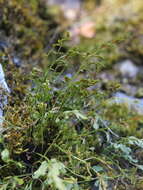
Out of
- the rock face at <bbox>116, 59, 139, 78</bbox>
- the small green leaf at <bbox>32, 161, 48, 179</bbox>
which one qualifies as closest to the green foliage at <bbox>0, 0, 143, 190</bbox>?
the small green leaf at <bbox>32, 161, 48, 179</bbox>

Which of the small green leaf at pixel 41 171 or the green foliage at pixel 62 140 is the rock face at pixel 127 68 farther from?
the small green leaf at pixel 41 171

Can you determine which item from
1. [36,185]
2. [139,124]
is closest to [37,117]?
[36,185]

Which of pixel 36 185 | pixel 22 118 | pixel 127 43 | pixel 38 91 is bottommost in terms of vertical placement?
pixel 36 185

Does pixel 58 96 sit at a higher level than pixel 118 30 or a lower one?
lower

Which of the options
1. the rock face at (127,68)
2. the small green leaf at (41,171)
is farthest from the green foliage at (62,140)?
the rock face at (127,68)

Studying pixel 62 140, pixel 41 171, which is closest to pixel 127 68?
pixel 62 140

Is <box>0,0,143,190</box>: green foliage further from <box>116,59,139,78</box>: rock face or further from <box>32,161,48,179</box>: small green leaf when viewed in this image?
<box>116,59,139,78</box>: rock face

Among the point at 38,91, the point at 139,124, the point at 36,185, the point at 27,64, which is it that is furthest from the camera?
the point at 27,64

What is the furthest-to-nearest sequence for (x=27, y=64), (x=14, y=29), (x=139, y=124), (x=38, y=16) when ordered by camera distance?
(x=38, y=16) < (x=14, y=29) < (x=27, y=64) < (x=139, y=124)

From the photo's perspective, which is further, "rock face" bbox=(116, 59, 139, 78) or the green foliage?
"rock face" bbox=(116, 59, 139, 78)

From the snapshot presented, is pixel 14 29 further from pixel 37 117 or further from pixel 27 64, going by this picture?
pixel 37 117

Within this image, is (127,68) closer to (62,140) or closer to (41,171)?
(62,140)
